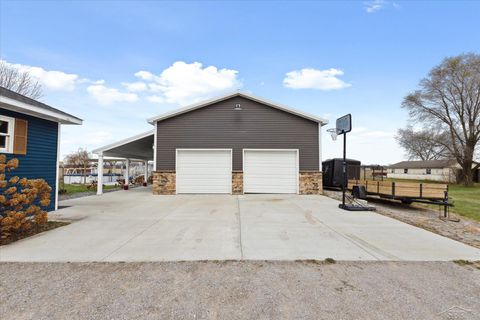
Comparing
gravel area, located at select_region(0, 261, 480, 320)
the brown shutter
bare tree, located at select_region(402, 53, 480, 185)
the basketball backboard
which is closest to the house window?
the brown shutter

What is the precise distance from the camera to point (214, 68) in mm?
15289

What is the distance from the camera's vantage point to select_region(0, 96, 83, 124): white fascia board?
5582 millimetres

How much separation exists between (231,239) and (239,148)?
7577 mm

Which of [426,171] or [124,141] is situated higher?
[124,141]

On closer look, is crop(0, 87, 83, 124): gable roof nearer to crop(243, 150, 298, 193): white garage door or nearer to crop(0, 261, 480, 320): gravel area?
crop(0, 261, 480, 320): gravel area

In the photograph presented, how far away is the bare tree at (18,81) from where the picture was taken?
17.4m

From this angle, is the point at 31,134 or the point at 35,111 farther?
the point at 31,134

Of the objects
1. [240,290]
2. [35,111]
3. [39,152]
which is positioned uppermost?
[35,111]

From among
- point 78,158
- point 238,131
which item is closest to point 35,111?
point 238,131

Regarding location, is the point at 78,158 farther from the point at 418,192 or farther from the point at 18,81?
the point at 418,192

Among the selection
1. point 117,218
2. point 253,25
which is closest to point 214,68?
point 253,25

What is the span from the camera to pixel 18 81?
18.0m

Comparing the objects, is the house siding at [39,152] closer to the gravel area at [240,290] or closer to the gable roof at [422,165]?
the gravel area at [240,290]

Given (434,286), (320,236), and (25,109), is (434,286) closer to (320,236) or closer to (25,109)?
(320,236)
